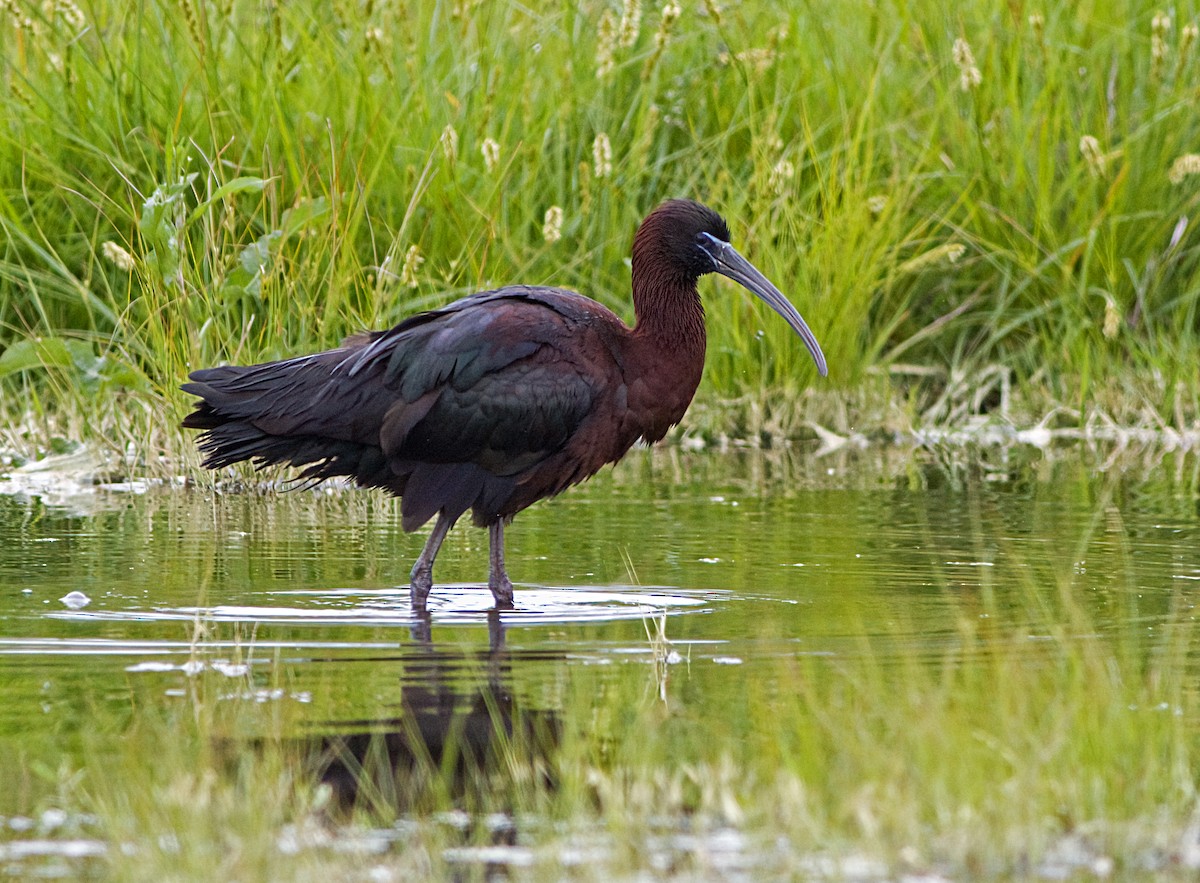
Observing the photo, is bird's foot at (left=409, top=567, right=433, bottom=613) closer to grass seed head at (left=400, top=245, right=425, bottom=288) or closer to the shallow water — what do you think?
the shallow water

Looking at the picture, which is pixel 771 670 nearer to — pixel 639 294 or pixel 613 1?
pixel 639 294

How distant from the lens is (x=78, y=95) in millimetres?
9320

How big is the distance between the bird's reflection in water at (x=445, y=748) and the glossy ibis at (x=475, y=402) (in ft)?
4.38

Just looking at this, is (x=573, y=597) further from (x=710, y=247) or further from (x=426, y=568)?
(x=710, y=247)

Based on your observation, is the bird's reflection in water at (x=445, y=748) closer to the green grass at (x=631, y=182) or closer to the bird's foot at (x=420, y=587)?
the bird's foot at (x=420, y=587)

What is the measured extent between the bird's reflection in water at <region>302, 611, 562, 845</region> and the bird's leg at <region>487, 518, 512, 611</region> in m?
1.05

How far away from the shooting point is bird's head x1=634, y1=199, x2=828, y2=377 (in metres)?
6.66

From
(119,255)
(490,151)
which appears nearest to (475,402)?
(119,255)

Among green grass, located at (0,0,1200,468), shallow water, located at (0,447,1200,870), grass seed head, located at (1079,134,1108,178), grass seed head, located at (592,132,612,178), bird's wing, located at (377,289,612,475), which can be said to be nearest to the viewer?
shallow water, located at (0,447,1200,870)

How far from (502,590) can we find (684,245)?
1494 millimetres

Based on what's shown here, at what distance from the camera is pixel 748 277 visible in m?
6.86

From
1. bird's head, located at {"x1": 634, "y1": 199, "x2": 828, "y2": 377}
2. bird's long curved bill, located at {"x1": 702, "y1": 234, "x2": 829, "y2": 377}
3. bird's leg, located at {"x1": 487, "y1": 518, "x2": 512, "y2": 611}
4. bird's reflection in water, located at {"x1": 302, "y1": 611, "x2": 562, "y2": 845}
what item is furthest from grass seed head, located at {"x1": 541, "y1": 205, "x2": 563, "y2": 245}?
bird's reflection in water, located at {"x1": 302, "y1": 611, "x2": 562, "y2": 845}

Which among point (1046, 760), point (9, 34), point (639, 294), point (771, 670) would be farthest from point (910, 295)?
point (1046, 760)

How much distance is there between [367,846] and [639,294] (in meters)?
3.66
